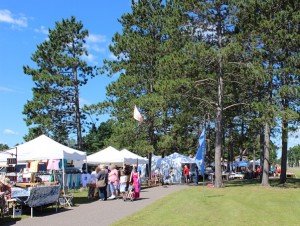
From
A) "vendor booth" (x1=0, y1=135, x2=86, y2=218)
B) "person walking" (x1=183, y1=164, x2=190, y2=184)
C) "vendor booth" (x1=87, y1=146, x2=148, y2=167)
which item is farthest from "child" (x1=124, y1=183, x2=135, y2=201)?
"person walking" (x1=183, y1=164, x2=190, y2=184)

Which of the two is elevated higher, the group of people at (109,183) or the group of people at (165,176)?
the group of people at (109,183)

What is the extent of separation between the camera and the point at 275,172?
57531 millimetres

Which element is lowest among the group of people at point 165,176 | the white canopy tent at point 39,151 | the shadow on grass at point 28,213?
the group of people at point 165,176

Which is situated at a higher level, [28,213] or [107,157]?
[107,157]

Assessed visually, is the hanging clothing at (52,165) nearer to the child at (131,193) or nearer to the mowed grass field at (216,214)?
the child at (131,193)

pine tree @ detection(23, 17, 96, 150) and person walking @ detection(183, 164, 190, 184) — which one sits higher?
pine tree @ detection(23, 17, 96, 150)

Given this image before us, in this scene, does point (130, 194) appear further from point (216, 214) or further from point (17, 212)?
point (17, 212)

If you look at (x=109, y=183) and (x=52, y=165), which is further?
(x=52, y=165)

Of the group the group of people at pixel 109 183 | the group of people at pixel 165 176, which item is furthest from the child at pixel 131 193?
the group of people at pixel 165 176

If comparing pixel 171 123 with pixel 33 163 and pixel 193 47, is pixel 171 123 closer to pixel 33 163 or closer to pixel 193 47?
pixel 193 47

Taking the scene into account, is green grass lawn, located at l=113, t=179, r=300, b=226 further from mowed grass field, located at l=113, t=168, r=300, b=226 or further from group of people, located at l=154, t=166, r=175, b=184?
group of people, located at l=154, t=166, r=175, b=184

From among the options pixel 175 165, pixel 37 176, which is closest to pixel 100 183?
pixel 37 176

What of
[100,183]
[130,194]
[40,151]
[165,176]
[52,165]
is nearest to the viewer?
[40,151]

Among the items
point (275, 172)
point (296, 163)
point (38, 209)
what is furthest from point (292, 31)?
point (296, 163)
